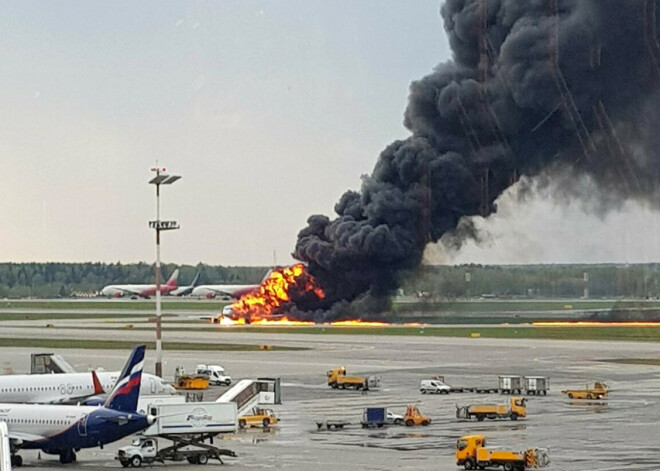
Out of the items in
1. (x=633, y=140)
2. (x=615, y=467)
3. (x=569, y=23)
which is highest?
(x=569, y=23)

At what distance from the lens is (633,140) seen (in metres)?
170

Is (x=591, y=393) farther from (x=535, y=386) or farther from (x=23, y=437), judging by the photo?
(x=23, y=437)

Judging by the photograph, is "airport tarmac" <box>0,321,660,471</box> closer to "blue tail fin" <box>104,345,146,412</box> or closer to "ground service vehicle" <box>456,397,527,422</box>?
"ground service vehicle" <box>456,397,527,422</box>

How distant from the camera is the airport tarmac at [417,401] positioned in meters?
57.2

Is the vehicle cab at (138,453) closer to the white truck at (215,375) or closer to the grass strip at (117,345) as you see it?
the white truck at (215,375)

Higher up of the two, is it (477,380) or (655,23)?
(655,23)

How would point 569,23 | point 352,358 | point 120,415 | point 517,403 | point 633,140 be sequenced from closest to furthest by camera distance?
point 120,415 → point 517,403 → point 352,358 → point 569,23 → point 633,140

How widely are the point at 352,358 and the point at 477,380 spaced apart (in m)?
22.5

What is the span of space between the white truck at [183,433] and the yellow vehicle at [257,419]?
41.1ft

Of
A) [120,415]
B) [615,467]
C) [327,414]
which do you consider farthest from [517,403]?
[120,415]

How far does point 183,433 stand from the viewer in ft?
187

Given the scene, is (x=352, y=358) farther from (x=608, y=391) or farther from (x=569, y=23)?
(x=569, y=23)

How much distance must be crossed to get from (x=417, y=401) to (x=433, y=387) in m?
5.19

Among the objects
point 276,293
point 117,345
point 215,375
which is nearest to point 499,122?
point 276,293
